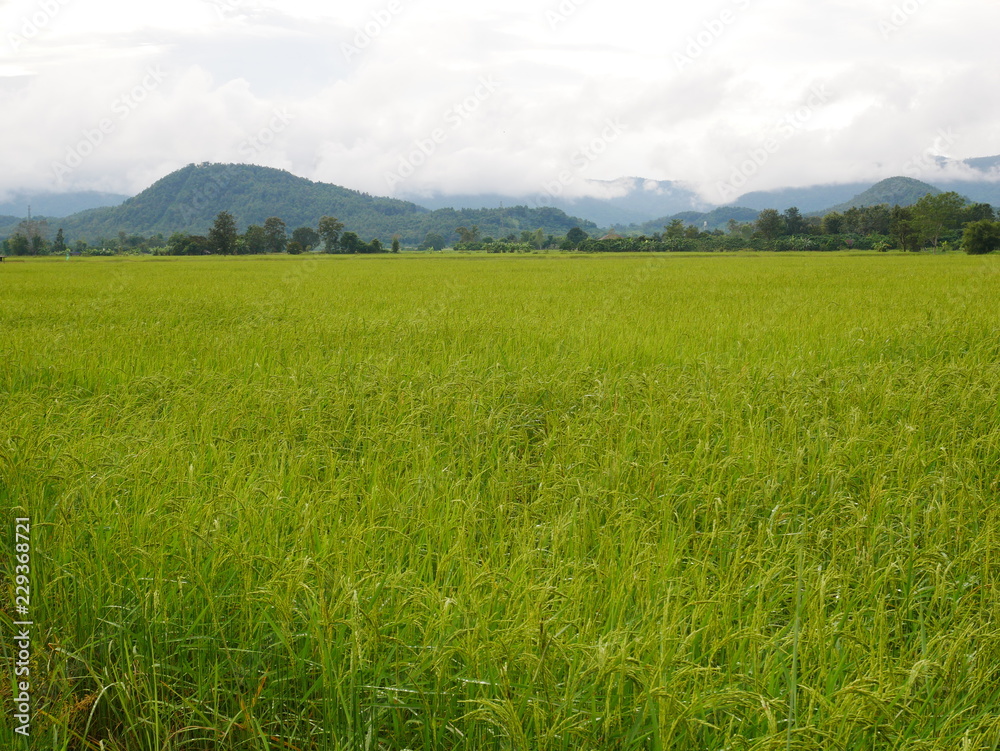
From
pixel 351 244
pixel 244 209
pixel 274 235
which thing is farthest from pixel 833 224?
pixel 244 209

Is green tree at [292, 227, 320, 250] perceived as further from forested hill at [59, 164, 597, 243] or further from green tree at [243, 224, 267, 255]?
forested hill at [59, 164, 597, 243]

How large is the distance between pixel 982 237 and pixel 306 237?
87.9 metres

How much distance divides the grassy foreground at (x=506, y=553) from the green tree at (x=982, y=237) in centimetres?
6123

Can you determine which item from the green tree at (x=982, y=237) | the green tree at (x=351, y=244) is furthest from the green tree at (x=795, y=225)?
the green tree at (x=351, y=244)

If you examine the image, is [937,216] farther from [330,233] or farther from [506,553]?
[506,553]

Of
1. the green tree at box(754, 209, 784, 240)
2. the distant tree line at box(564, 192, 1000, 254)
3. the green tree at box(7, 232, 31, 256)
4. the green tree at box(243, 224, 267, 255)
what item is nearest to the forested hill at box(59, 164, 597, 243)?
the green tree at box(7, 232, 31, 256)

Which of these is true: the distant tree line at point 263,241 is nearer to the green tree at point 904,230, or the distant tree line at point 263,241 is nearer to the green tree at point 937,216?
the green tree at point 904,230

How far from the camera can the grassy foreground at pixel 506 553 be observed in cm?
186

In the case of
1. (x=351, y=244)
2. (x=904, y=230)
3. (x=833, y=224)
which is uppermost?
(x=833, y=224)

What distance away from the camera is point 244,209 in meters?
152

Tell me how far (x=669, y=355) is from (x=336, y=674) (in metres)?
5.79

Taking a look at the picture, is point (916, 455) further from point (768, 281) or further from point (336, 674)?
point (768, 281)

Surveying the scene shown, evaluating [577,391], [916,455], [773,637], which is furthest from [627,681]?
[577,391]

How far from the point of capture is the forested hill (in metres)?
150
